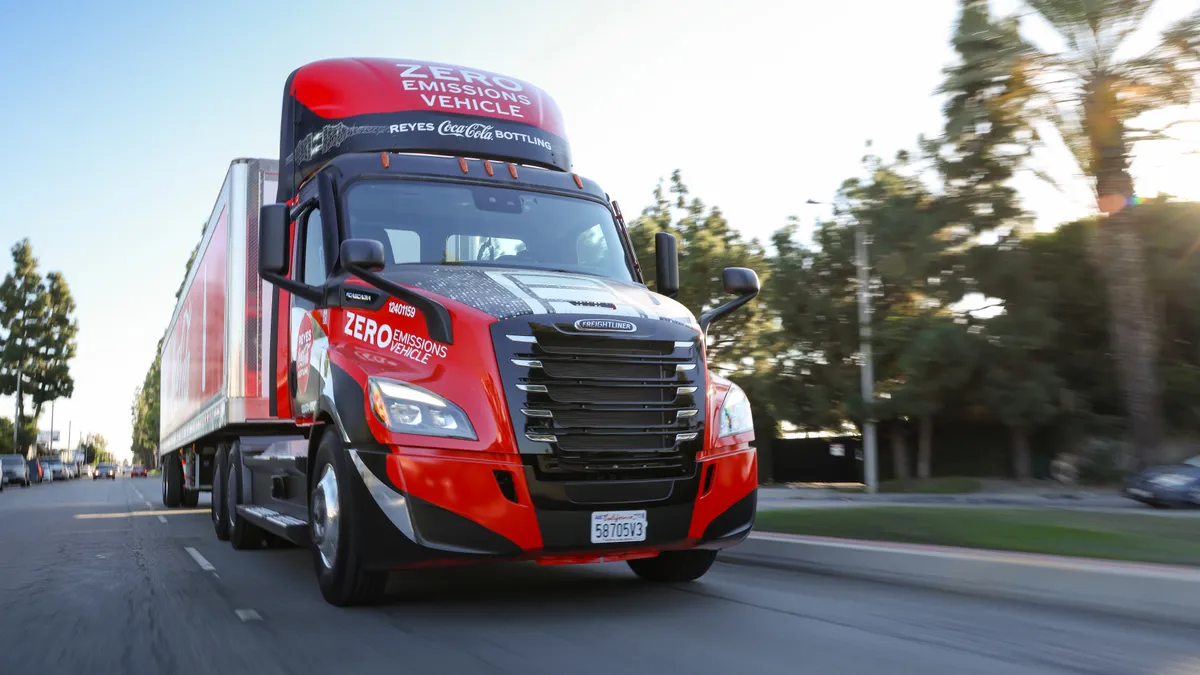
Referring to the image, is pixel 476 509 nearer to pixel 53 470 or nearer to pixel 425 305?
pixel 425 305

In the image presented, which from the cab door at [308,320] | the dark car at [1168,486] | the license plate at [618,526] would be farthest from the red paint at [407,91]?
the dark car at [1168,486]

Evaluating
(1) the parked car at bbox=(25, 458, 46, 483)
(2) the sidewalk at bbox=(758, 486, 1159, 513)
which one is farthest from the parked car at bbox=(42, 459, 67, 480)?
(2) the sidewalk at bbox=(758, 486, 1159, 513)

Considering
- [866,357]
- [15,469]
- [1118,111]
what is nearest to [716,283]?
[866,357]

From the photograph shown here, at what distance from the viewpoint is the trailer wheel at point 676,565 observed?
7898 mm

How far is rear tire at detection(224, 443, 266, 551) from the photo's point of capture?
11047 mm

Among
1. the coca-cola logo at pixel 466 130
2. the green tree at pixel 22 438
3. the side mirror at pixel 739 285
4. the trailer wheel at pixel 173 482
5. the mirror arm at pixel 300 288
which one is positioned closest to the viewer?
the mirror arm at pixel 300 288

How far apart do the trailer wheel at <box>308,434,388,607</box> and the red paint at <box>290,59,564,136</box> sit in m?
3.03

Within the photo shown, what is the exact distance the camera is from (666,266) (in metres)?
8.70

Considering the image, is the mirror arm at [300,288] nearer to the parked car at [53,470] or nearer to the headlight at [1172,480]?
the headlight at [1172,480]

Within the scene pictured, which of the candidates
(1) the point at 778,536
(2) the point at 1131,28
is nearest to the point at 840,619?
(1) the point at 778,536

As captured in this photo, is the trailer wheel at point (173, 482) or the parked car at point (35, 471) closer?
the trailer wheel at point (173, 482)

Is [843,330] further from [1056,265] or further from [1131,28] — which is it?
[1131,28]

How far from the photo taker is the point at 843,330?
109 feet

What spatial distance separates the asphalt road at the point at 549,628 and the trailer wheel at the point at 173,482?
38.5ft
